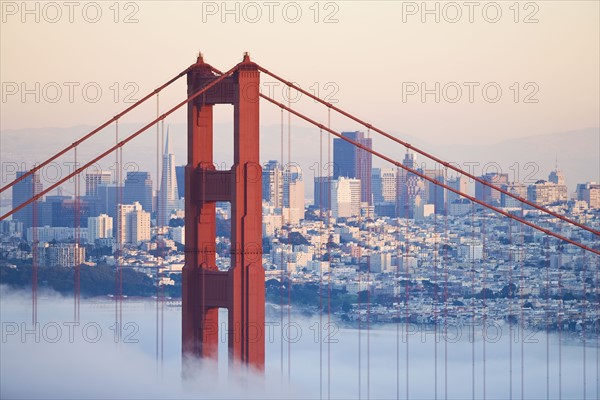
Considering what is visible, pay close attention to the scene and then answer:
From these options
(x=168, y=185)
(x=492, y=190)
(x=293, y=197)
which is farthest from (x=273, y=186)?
(x=492, y=190)

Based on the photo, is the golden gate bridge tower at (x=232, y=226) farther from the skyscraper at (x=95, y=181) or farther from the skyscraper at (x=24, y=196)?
the skyscraper at (x=95, y=181)

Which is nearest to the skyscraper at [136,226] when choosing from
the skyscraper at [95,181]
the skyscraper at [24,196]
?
the skyscraper at [95,181]

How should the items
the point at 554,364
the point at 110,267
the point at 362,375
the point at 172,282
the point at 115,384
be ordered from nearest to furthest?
the point at 115,384 → the point at 362,375 → the point at 554,364 → the point at 172,282 → the point at 110,267

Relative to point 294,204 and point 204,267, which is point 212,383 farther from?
point 294,204

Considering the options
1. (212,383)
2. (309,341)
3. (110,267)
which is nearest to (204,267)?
(212,383)

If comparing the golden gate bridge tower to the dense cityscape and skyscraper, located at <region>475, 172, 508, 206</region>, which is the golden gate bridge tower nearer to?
the dense cityscape

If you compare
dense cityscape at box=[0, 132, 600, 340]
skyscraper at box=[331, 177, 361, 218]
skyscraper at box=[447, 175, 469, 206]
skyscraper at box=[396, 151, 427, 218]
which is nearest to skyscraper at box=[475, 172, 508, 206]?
dense cityscape at box=[0, 132, 600, 340]
